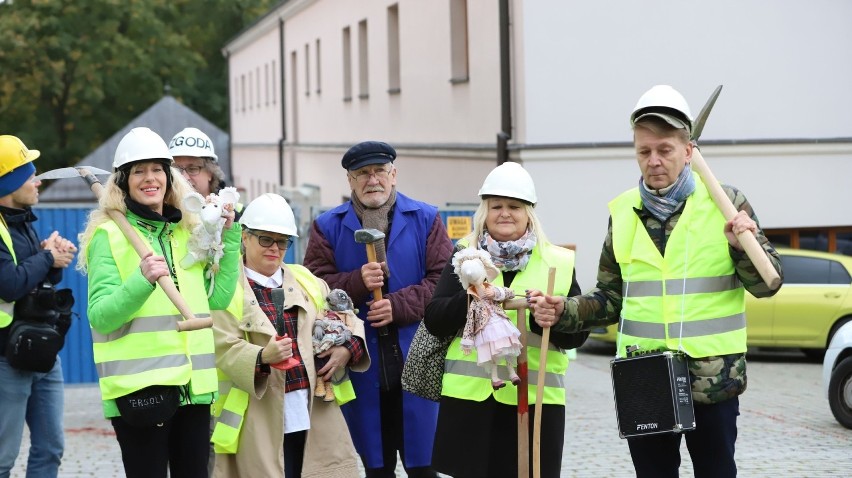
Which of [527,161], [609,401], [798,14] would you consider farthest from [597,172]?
[609,401]

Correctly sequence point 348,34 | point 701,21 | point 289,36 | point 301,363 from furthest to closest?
point 289,36 → point 348,34 → point 701,21 → point 301,363

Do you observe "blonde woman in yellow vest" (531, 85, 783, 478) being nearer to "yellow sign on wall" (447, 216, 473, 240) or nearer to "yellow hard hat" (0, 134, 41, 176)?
"yellow hard hat" (0, 134, 41, 176)

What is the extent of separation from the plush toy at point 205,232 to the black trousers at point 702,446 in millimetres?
1815

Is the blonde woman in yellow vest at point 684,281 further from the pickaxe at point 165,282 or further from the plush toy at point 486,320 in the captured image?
the pickaxe at point 165,282

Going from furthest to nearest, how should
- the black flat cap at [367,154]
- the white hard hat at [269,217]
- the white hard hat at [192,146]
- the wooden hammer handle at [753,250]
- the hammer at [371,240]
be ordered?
the white hard hat at [192,146] → the black flat cap at [367,154] → the hammer at [371,240] → the white hard hat at [269,217] → the wooden hammer handle at [753,250]

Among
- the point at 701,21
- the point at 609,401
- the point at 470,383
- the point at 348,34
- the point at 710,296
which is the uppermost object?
the point at 348,34

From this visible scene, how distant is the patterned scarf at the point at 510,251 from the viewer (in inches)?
218

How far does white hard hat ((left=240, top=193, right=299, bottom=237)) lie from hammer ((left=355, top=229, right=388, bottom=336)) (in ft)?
1.32

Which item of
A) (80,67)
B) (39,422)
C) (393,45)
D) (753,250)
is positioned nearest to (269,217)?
(39,422)

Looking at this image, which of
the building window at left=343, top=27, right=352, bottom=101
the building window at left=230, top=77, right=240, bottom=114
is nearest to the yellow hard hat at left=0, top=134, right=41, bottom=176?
the building window at left=343, top=27, right=352, bottom=101

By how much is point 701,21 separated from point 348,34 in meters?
14.8

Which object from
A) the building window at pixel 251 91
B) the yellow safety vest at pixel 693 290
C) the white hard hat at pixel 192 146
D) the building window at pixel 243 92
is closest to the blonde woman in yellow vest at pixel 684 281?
the yellow safety vest at pixel 693 290

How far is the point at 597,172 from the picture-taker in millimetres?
19266

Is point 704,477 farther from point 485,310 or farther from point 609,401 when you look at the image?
point 609,401
